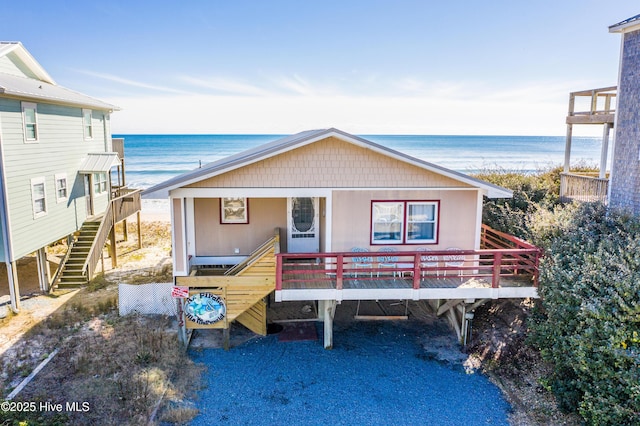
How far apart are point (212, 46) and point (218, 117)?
75.4 meters

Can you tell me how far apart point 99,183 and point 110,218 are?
109 inches

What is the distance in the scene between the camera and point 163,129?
126188mm

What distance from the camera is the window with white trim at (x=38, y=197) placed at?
15280 millimetres

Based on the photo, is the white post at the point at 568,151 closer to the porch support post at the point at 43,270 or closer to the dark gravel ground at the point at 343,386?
the dark gravel ground at the point at 343,386

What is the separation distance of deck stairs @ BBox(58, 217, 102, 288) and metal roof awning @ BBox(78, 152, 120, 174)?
224 cm

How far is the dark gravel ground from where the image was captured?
365 inches

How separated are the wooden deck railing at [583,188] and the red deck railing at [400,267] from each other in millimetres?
3876

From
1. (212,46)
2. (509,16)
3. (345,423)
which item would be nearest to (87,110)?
(345,423)

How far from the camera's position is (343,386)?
1039cm

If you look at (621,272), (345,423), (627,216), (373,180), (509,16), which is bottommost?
(345,423)

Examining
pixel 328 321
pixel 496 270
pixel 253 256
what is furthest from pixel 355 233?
pixel 496 270

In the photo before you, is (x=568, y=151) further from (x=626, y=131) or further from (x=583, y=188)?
(x=626, y=131)

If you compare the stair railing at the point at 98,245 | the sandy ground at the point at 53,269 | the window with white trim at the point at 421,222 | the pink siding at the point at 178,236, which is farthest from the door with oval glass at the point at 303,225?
the stair railing at the point at 98,245

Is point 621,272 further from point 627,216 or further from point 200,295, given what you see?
point 200,295
